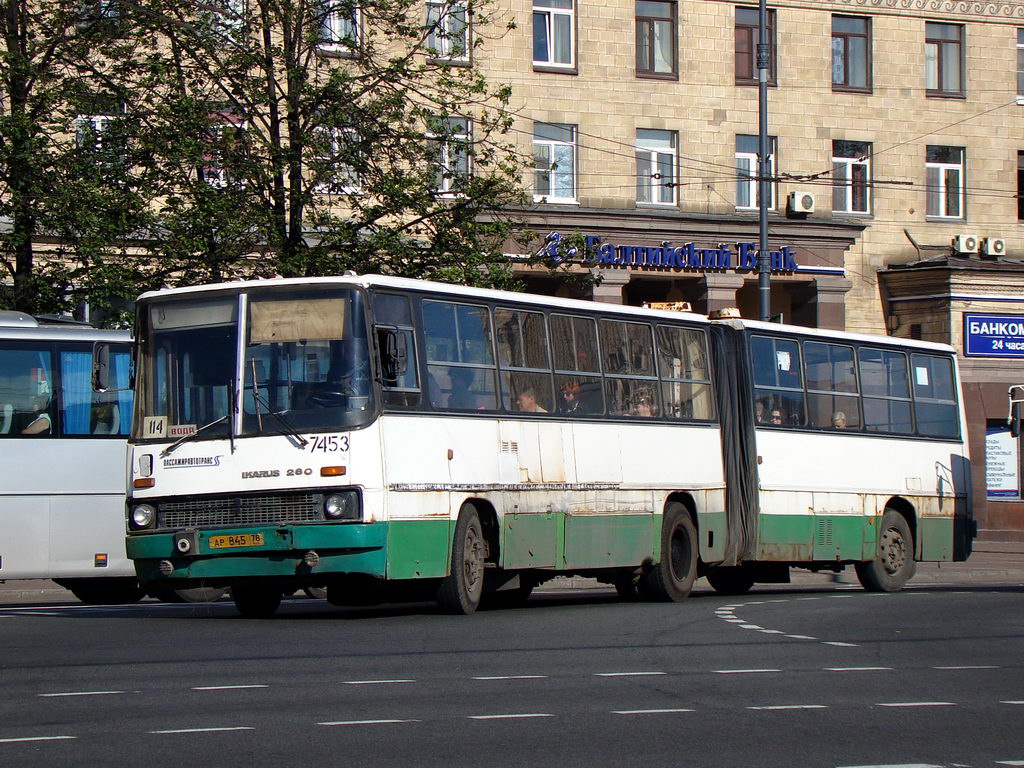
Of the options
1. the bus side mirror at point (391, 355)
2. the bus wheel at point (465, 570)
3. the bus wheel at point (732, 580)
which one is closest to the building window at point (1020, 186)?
the bus wheel at point (732, 580)

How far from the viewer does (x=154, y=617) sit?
17188 millimetres

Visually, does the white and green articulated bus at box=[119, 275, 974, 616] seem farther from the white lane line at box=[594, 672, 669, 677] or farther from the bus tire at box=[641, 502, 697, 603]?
the white lane line at box=[594, 672, 669, 677]

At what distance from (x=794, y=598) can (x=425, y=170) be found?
8185 millimetres

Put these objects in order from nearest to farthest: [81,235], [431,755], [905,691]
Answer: [431,755]
[905,691]
[81,235]

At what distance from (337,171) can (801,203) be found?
17331 millimetres

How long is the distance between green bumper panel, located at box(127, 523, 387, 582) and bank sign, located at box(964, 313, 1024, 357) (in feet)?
94.2

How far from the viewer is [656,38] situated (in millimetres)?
39312

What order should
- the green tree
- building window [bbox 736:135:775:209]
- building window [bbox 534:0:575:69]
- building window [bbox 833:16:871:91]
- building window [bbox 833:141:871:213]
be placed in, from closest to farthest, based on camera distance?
1. the green tree
2. building window [bbox 534:0:575:69]
3. building window [bbox 736:135:775:209]
4. building window [bbox 833:141:871:213]
5. building window [bbox 833:16:871:91]

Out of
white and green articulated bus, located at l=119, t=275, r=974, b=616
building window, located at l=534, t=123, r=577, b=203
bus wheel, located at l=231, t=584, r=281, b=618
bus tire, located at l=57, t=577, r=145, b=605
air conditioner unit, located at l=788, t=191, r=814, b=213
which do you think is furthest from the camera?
air conditioner unit, located at l=788, t=191, r=814, b=213

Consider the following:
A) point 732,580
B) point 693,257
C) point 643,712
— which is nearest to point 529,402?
point 732,580

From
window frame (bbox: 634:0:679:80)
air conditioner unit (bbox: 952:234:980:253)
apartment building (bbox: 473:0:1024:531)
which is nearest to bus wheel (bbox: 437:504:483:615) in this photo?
apartment building (bbox: 473:0:1024:531)

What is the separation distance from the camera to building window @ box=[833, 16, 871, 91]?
40781 mm

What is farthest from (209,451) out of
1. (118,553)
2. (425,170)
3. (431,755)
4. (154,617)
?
(425,170)

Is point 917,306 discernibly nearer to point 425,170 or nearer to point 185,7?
point 425,170
